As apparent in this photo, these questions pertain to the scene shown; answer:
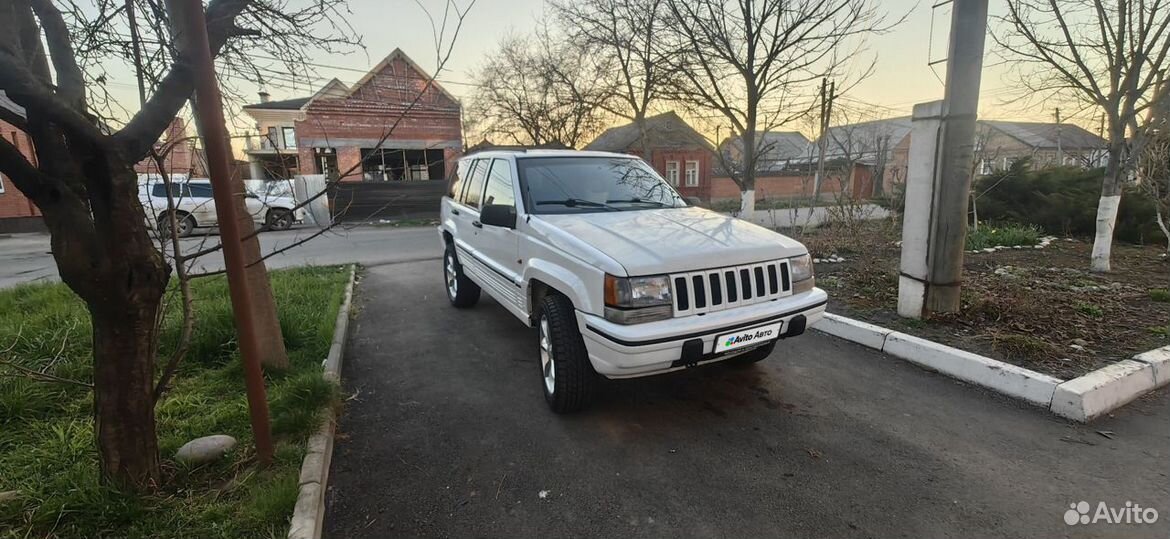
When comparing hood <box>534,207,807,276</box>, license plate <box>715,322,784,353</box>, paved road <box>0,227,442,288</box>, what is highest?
hood <box>534,207,807,276</box>

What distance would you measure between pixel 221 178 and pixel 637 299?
2104 mm

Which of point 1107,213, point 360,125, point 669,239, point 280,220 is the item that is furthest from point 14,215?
point 1107,213

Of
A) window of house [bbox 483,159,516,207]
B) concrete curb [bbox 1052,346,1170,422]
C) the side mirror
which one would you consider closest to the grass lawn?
the side mirror

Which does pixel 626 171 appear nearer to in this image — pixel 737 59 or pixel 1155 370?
pixel 1155 370

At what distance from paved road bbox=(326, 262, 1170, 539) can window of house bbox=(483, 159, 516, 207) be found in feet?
4.77

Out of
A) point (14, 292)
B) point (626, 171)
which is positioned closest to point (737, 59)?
point (626, 171)

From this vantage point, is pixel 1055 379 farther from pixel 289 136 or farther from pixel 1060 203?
pixel 289 136

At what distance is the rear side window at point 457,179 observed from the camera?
5898 mm

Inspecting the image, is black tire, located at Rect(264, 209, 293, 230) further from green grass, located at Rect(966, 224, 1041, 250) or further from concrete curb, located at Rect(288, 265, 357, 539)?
green grass, located at Rect(966, 224, 1041, 250)

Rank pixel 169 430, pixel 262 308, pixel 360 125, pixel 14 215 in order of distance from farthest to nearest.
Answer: pixel 360 125
pixel 14 215
pixel 262 308
pixel 169 430

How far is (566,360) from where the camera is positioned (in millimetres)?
3221

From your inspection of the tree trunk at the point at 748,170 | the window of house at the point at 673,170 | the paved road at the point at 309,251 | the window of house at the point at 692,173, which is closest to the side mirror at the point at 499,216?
the paved road at the point at 309,251

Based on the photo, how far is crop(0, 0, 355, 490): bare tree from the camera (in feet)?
6.37

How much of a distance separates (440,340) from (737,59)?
9.59 meters
